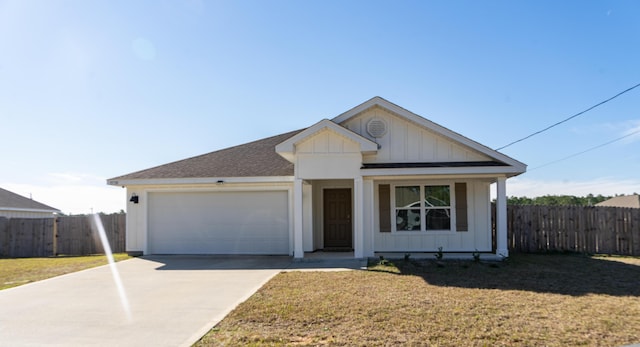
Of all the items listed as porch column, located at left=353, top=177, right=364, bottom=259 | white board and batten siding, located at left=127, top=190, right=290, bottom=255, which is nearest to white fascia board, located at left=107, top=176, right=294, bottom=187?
white board and batten siding, located at left=127, top=190, right=290, bottom=255

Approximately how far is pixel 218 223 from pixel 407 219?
6.08m

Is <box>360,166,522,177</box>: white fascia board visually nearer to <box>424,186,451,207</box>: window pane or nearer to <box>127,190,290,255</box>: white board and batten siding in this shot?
<box>424,186,451,207</box>: window pane

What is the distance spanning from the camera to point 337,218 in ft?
47.4

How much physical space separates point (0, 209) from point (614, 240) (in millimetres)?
27798

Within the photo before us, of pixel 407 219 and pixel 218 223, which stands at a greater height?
pixel 407 219

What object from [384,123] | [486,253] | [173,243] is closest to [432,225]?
[486,253]

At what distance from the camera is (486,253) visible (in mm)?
12656

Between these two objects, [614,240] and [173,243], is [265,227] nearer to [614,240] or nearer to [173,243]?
[173,243]

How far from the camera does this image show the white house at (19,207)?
23.1m

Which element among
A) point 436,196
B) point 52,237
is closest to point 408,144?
point 436,196

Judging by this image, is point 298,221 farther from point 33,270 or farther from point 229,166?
point 33,270

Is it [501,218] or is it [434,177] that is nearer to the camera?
[501,218]

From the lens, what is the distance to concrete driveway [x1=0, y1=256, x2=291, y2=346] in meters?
5.42

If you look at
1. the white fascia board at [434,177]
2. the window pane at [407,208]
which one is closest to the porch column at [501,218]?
the white fascia board at [434,177]
